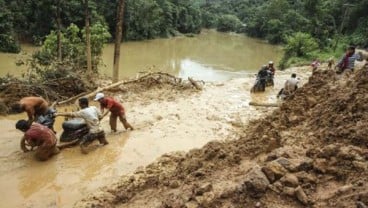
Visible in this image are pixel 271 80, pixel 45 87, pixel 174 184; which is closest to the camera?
pixel 174 184

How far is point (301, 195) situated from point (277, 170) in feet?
1.83

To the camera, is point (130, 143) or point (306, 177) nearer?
point (306, 177)

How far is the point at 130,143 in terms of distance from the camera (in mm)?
9195

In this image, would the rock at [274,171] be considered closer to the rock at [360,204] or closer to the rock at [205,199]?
the rock at [205,199]

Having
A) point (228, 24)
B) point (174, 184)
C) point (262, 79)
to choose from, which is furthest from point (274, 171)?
point (228, 24)

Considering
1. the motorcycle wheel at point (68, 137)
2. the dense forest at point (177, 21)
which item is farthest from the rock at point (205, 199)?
the dense forest at point (177, 21)

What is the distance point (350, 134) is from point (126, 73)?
19.7 meters

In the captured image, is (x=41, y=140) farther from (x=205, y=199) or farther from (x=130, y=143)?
(x=205, y=199)

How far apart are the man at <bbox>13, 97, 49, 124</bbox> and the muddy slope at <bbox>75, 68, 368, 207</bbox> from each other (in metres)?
2.73

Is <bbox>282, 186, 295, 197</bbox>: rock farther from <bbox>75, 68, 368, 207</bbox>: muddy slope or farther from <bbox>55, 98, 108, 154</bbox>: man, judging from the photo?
<bbox>55, 98, 108, 154</bbox>: man

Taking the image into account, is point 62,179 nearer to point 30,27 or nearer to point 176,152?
point 176,152

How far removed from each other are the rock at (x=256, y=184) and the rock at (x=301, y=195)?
0.38 metres

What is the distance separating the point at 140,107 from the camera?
12.3 metres

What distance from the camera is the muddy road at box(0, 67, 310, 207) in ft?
22.8
